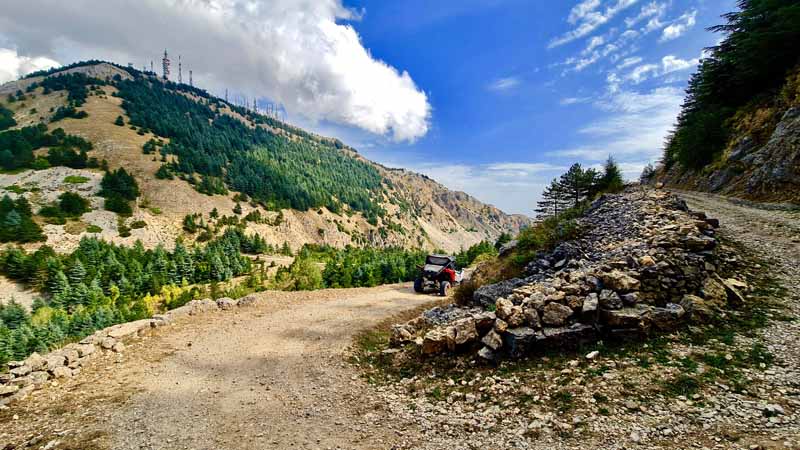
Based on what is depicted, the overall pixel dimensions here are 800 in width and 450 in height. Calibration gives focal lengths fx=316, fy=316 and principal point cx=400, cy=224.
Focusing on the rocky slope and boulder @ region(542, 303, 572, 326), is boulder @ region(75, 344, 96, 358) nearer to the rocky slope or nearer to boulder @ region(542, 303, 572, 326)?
boulder @ region(542, 303, 572, 326)

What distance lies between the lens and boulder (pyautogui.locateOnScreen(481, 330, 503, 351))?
25.1 ft

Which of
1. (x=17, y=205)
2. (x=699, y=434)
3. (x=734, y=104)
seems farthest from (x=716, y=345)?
(x=17, y=205)

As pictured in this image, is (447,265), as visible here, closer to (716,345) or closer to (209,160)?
(716,345)

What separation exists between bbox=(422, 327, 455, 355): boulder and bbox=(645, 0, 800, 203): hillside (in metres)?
18.0

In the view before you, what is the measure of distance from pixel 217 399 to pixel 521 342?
7.51m

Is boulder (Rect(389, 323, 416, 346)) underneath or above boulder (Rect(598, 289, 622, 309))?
underneath

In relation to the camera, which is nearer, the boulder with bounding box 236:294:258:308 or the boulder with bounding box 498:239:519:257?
the boulder with bounding box 236:294:258:308

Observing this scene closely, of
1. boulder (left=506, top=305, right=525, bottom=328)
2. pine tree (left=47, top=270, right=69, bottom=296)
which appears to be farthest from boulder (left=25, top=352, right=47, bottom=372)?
pine tree (left=47, top=270, right=69, bottom=296)

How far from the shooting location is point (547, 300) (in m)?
7.96

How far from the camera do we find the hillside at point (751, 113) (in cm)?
1623

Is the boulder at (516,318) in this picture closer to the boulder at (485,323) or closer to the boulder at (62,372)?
the boulder at (485,323)

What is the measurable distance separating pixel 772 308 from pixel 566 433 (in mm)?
6179

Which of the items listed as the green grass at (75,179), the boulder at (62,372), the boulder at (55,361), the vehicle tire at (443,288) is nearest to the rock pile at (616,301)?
the boulder at (62,372)

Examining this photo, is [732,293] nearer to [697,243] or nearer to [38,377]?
[697,243]
